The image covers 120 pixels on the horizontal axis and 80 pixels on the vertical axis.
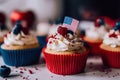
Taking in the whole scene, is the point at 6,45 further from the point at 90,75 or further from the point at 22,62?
the point at 90,75

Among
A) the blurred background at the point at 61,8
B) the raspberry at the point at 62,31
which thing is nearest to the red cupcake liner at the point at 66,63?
the raspberry at the point at 62,31

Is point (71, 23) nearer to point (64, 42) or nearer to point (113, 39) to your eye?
point (64, 42)

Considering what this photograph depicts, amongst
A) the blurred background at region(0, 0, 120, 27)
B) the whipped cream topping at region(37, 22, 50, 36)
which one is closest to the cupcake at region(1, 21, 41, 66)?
the whipped cream topping at region(37, 22, 50, 36)

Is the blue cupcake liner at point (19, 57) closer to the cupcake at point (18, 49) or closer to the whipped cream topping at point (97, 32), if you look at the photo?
the cupcake at point (18, 49)

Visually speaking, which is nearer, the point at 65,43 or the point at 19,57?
the point at 65,43

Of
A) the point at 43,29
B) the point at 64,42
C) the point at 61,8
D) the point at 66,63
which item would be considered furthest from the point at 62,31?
the point at 61,8
